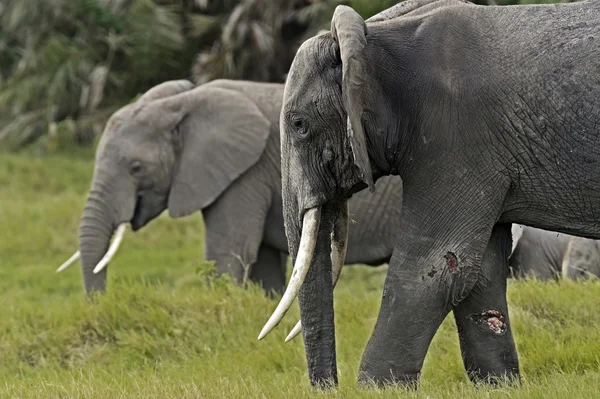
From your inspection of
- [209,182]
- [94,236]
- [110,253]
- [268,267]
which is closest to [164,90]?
[209,182]

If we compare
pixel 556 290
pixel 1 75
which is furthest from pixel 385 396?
pixel 1 75

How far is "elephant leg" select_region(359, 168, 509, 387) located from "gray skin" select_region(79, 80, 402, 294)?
3771mm

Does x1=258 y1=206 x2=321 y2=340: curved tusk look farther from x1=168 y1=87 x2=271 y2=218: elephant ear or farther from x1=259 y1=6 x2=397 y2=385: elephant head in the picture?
x1=168 y1=87 x2=271 y2=218: elephant ear

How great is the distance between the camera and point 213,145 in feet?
30.9

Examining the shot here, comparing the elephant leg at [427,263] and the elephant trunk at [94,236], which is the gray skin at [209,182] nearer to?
the elephant trunk at [94,236]

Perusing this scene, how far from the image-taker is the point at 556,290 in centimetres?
753

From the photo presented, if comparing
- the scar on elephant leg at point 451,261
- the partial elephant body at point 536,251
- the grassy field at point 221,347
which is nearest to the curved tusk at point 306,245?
the grassy field at point 221,347

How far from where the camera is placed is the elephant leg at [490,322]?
5.61 meters

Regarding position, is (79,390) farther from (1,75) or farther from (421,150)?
(1,75)

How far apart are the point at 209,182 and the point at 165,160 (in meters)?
0.40

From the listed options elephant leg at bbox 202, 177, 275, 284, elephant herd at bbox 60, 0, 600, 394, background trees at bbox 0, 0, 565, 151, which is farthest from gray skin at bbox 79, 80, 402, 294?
background trees at bbox 0, 0, 565, 151

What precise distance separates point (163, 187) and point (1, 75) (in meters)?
13.1

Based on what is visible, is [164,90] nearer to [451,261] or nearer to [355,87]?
[355,87]

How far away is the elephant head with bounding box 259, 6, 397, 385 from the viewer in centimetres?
516
